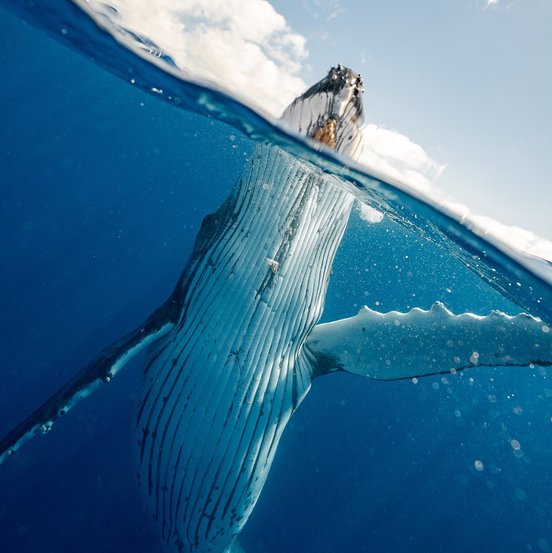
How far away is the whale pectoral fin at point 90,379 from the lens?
9.43 feet

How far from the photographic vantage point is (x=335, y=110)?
11.2 ft

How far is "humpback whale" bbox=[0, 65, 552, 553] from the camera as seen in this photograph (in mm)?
2773

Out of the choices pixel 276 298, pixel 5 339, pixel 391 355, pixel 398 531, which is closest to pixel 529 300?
pixel 391 355

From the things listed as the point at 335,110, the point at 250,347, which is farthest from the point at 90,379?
the point at 335,110

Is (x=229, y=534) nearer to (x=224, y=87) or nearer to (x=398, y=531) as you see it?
(x=224, y=87)

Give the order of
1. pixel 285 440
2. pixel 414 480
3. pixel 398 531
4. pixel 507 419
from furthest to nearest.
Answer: pixel 507 419
pixel 414 480
pixel 398 531
pixel 285 440

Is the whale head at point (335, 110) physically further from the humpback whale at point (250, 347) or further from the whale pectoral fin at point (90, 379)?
the whale pectoral fin at point (90, 379)

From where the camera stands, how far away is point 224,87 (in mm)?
5754

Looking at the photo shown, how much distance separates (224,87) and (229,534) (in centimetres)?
582

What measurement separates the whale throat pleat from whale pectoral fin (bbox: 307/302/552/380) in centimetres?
34

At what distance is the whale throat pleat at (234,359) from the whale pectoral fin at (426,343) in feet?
1.12

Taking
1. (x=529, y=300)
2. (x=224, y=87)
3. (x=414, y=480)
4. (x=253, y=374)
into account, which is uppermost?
(x=224, y=87)

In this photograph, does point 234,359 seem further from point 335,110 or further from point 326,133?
point 326,133

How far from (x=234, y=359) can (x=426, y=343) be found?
1707mm
